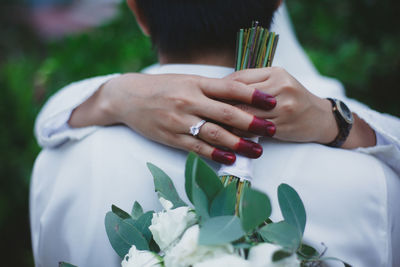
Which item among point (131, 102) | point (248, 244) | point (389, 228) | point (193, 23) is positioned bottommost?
point (389, 228)

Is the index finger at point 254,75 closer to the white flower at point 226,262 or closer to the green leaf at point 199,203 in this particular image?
the green leaf at point 199,203

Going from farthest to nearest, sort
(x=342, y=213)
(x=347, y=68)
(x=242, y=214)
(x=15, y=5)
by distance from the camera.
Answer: (x=15, y=5) → (x=347, y=68) → (x=342, y=213) → (x=242, y=214)

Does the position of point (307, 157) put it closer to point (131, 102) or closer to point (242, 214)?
point (242, 214)

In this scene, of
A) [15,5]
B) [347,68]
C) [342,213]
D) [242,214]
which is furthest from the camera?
[15,5]

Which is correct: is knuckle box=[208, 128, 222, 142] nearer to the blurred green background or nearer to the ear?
the ear

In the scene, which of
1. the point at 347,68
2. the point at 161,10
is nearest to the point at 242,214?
the point at 161,10

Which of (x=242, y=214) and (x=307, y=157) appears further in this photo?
(x=307, y=157)

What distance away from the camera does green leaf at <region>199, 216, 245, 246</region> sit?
0.57 meters

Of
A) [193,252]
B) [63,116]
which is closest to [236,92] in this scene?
[193,252]

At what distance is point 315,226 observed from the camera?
2.86ft

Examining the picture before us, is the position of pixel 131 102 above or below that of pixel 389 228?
above

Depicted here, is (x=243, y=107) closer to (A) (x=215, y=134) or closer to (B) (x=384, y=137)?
(A) (x=215, y=134)

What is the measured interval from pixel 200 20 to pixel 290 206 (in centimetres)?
52

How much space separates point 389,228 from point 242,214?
0.53 metres
